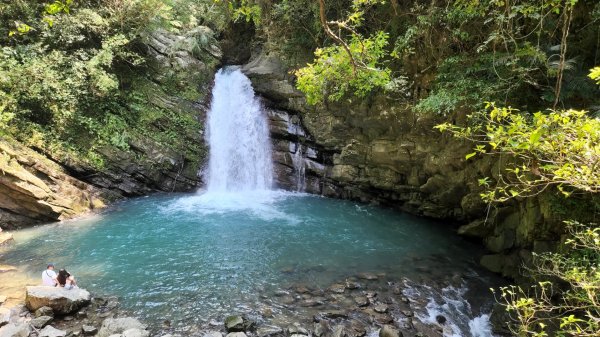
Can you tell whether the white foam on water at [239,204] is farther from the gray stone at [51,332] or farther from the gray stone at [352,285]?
the gray stone at [51,332]

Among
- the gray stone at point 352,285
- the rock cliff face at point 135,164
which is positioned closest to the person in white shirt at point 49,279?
the rock cliff face at point 135,164

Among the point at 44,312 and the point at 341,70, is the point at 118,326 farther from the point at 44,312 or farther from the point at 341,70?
the point at 341,70

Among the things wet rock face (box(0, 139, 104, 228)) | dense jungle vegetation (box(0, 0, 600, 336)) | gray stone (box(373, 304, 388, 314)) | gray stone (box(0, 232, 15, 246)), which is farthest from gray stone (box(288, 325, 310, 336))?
wet rock face (box(0, 139, 104, 228))

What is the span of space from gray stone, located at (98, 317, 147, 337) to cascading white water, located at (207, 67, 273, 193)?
954 centimetres

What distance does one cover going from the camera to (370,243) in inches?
408

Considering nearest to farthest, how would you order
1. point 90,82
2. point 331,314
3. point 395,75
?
point 331,314, point 395,75, point 90,82

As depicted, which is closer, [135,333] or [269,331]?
[135,333]

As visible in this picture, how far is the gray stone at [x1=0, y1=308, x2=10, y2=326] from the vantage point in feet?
20.4

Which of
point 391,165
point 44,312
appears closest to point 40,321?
point 44,312

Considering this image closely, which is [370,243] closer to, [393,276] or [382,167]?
[393,276]

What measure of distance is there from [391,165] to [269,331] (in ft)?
27.2

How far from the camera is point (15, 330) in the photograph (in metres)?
5.88

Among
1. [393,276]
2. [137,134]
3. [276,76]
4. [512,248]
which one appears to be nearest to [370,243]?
[393,276]

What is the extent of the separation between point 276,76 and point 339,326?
39.9 feet
